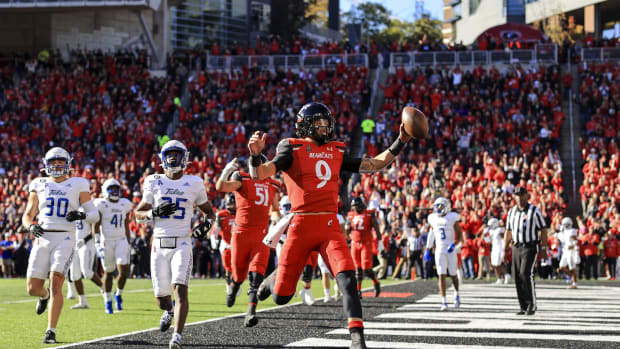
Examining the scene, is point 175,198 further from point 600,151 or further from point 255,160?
point 600,151

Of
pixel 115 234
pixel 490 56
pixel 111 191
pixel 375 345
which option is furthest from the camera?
pixel 490 56

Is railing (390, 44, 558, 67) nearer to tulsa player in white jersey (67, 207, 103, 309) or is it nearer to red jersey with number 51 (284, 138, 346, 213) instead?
tulsa player in white jersey (67, 207, 103, 309)

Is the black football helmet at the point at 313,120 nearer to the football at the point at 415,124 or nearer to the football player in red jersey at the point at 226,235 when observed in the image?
the football at the point at 415,124

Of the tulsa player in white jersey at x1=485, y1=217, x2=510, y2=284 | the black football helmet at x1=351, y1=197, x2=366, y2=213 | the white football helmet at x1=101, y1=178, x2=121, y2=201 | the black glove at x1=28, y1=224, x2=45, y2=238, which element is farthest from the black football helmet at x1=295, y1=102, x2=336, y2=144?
the tulsa player in white jersey at x1=485, y1=217, x2=510, y2=284

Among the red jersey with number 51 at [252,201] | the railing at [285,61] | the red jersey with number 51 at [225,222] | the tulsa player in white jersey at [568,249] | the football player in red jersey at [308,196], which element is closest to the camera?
the football player in red jersey at [308,196]

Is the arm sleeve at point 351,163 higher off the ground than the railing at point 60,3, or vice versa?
the railing at point 60,3

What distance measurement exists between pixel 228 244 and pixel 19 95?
74.1ft

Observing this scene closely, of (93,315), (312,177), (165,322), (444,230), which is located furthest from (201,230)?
(444,230)

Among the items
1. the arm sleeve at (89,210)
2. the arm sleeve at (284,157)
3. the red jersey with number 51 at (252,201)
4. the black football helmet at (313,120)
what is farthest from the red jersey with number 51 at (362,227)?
the arm sleeve at (284,157)

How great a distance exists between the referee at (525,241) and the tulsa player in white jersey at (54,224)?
6038 millimetres

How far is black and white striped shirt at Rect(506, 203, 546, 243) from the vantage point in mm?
12633

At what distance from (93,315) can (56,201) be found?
126 inches

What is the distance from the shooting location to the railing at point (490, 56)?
33312 millimetres

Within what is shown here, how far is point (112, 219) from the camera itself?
13070mm
